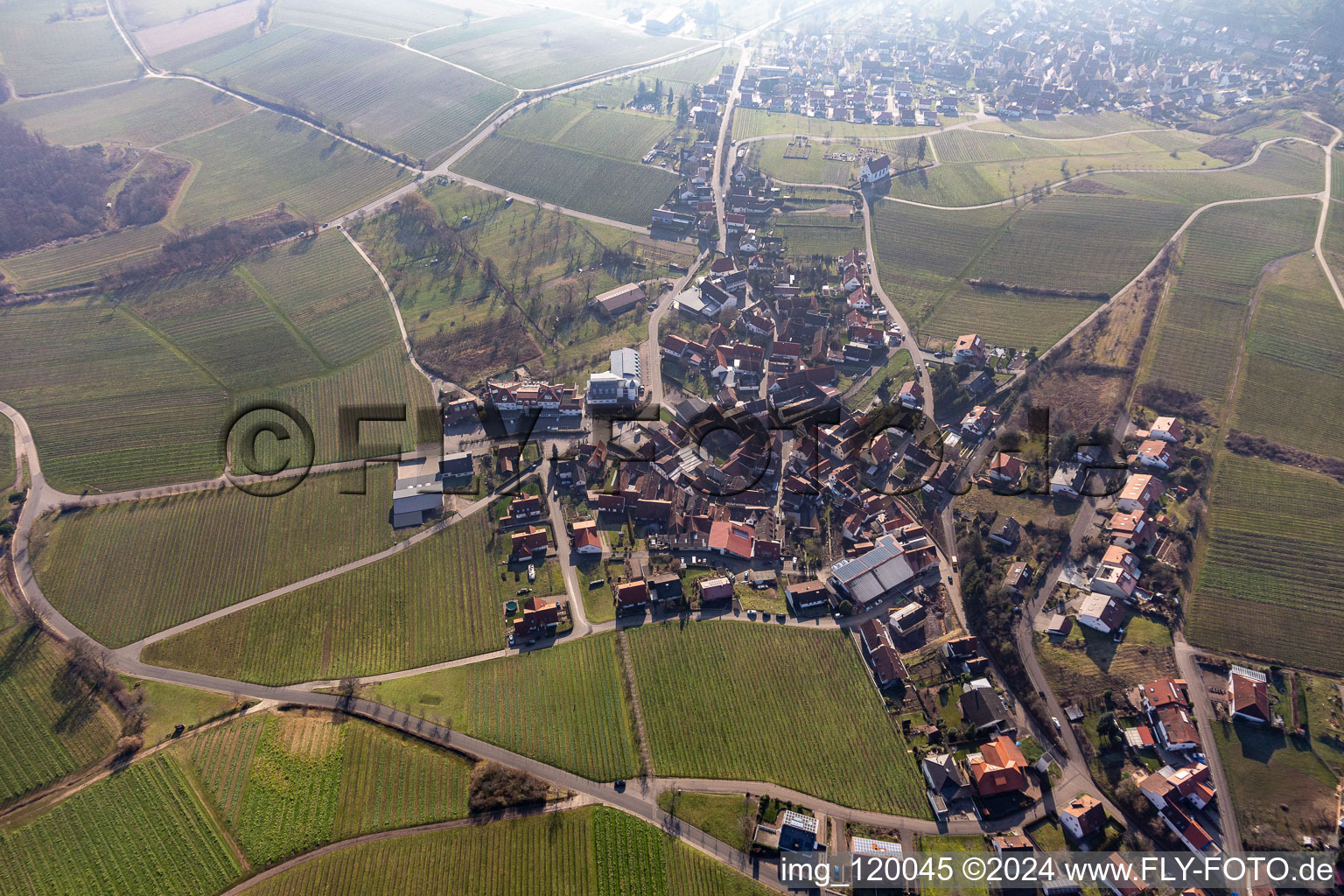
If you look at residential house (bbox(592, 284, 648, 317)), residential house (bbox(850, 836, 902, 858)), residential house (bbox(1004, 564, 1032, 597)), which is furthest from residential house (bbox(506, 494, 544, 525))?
residential house (bbox(1004, 564, 1032, 597))

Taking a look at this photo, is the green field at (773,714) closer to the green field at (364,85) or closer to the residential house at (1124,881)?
the residential house at (1124,881)

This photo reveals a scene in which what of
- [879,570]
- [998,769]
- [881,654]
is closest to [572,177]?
[879,570]

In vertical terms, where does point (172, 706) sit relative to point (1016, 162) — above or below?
below

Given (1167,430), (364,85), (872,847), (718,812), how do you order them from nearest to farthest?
(872,847), (718,812), (1167,430), (364,85)

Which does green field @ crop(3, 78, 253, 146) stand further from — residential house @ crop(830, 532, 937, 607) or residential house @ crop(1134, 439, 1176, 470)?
residential house @ crop(1134, 439, 1176, 470)

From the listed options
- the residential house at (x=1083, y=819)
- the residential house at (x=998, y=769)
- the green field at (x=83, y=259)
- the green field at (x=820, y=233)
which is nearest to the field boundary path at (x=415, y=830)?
the residential house at (x=998, y=769)

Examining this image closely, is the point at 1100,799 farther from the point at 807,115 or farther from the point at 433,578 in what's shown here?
the point at 807,115

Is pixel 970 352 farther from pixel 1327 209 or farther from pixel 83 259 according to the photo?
pixel 83 259
